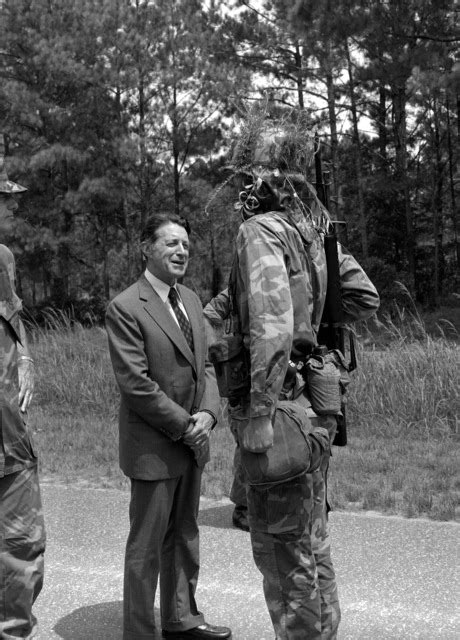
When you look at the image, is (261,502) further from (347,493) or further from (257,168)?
(347,493)

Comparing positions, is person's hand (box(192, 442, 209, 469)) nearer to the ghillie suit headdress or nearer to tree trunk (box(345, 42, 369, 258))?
the ghillie suit headdress

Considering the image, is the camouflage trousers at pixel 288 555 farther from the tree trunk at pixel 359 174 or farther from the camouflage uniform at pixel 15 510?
the tree trunk at pixel 359 174

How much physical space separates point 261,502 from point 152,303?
1.06 m

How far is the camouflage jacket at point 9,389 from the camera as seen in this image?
3.37 m

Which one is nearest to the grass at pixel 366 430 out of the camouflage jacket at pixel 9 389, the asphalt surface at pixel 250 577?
the asphalt surface at pixel 250 577

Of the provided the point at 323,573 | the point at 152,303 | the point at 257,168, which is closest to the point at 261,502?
the point at 323,573

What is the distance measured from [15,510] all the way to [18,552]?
17 centimetres

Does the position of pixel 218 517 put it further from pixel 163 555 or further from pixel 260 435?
pixel 260 435

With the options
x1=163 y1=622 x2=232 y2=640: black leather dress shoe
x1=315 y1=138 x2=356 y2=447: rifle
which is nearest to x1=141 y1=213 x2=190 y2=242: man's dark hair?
x1=315 y1=138 x2=356 y2=447: rifle

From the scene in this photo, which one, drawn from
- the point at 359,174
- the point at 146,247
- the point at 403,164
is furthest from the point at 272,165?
the point at 403,164

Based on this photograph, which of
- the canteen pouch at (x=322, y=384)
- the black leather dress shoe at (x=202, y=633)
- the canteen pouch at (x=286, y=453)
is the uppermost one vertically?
the canteen pouch at (x=322, y=384)

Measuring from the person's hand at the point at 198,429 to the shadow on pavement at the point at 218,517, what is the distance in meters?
1.88

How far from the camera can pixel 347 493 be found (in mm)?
5875

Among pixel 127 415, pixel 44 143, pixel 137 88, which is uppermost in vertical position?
pixel 137 88
